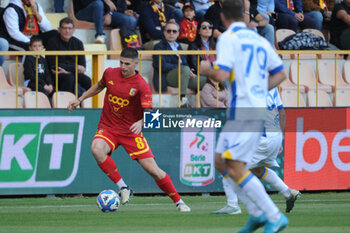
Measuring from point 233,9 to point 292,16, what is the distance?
10.8 meters

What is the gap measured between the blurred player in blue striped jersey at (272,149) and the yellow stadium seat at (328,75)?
427cm

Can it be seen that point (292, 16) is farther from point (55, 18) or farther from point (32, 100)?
point (32, 100)

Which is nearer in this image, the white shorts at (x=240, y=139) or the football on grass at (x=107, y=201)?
the white shorts at (x=240, y=139)

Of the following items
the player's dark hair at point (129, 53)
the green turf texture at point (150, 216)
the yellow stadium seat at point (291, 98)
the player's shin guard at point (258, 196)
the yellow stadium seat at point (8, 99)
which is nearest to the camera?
the player's shin guard at point (258, 196)

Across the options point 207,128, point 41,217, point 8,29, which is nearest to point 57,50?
point 8,29

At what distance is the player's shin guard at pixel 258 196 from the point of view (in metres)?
6.82

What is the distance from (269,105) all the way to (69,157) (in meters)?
4.06

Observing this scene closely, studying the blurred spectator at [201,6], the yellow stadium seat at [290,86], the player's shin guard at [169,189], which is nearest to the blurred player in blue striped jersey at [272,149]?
the player's shin guard at [169,189]

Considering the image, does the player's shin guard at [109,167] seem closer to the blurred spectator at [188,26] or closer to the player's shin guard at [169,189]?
the player's shin guard at [169,189]

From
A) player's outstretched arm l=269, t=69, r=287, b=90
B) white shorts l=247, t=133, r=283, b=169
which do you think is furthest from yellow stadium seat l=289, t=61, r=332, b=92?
player's outstretched arm l=269, t=69, r=287, b=90

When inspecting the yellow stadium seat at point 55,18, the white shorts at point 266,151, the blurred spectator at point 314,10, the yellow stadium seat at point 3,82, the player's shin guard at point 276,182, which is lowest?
the player's shin guard at point 276,182

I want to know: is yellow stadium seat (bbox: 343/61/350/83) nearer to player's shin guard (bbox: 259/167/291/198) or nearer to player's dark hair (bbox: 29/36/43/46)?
player's shin guard (bbox: 259/167/291/198)

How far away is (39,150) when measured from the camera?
13016mm

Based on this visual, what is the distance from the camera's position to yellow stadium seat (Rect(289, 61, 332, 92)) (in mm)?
14688
